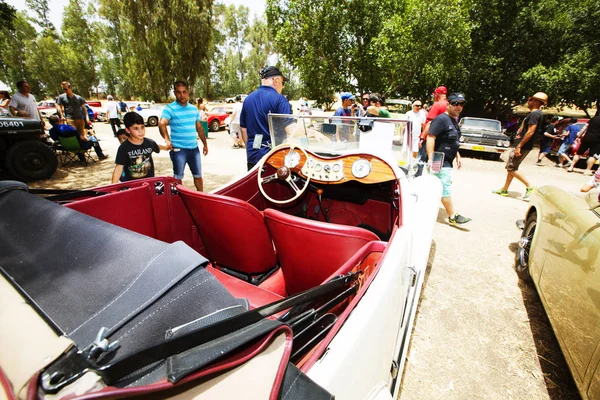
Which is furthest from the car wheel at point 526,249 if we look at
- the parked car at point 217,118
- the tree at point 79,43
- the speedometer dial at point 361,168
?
the tree at point 79,43

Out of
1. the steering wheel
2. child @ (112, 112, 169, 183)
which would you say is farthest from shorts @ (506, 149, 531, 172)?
child @ (112, 112, 169, 183)

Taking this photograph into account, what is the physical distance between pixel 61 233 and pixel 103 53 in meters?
46.1

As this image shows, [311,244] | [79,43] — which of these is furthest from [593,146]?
[79,43]

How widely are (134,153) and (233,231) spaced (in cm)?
193

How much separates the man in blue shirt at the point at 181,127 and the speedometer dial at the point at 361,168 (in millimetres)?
2502

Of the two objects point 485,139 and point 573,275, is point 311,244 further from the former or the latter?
point 485,139

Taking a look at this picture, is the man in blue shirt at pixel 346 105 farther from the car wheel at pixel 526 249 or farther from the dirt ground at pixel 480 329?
the car wheel at pixel 526 249

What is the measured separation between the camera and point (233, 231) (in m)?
1.87

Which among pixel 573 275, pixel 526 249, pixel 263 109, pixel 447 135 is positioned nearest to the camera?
pixel 573 275

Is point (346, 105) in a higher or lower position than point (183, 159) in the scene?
higher

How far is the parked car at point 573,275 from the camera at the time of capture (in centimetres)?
145

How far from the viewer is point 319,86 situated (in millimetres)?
14688

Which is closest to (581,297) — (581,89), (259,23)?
(581,89)

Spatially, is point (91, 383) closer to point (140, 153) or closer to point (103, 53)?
point (140, 153)
